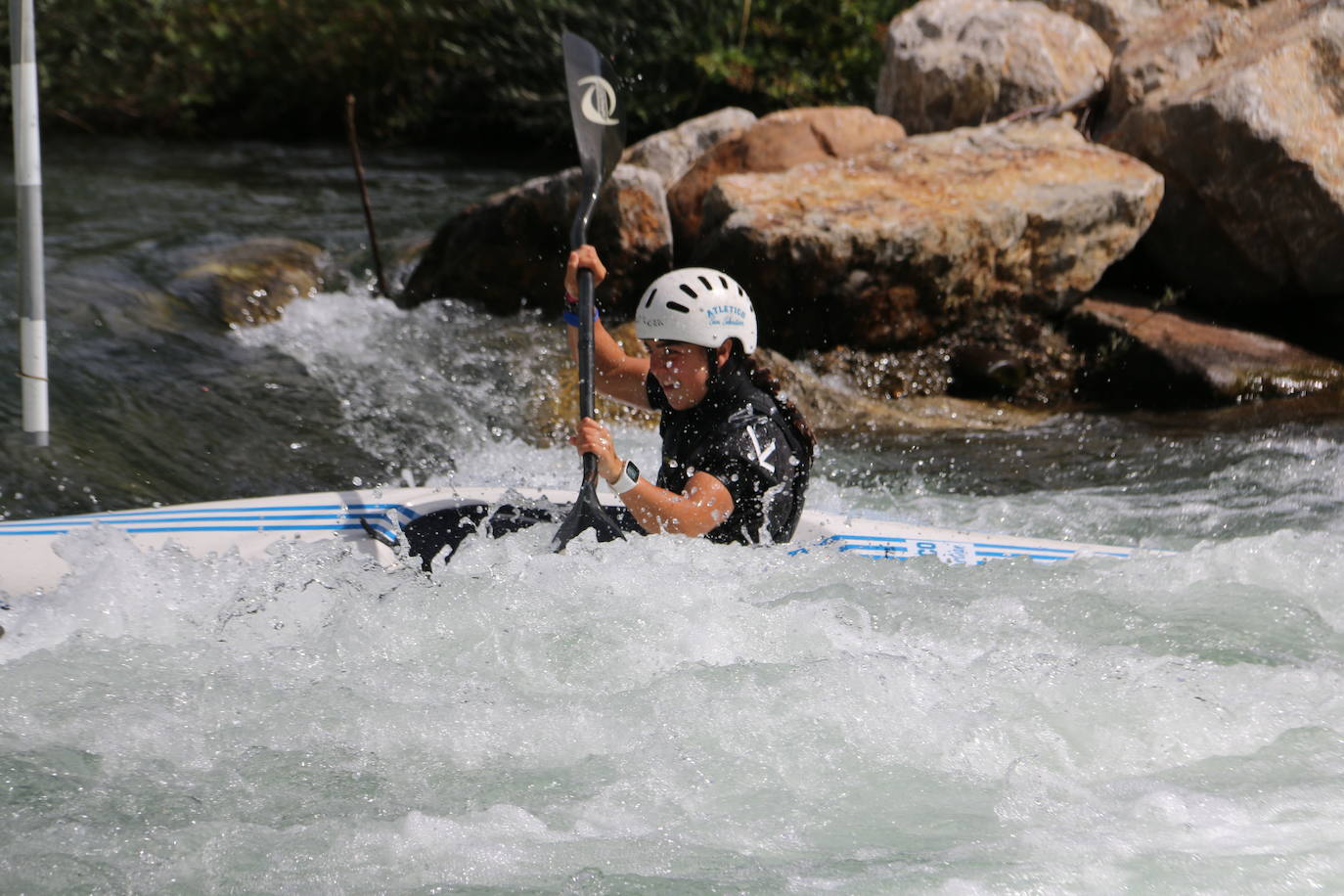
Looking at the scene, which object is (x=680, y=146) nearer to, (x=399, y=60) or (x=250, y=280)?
(x=250, y=280)

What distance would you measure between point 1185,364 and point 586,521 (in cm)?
400

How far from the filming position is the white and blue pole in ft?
12.7

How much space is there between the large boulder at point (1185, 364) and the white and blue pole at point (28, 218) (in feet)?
15.6

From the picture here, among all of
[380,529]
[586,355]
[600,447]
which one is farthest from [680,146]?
[600,447]

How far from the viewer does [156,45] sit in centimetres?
1328

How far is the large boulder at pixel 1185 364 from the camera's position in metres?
6.38

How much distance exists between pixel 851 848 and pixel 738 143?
5.43 meters

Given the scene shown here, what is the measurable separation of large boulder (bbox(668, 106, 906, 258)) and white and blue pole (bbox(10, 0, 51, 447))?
12.4ft

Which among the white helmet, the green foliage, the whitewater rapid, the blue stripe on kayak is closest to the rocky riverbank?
the whitewater rapid

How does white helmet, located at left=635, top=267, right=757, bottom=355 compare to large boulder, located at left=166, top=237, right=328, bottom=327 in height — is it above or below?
above

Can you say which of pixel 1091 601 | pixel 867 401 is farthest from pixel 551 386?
pixel 1091 601

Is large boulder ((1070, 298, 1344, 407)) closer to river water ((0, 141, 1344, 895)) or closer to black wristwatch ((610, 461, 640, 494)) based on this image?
river water ((0, 141, 1344, 895))

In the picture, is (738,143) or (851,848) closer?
(851,848)

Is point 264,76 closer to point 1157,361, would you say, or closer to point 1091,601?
point 1157,361
